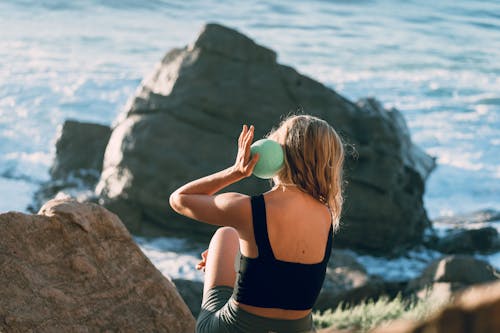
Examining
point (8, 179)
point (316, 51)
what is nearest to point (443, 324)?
point (8, 179)

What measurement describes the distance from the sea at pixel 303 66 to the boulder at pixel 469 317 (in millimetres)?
8289

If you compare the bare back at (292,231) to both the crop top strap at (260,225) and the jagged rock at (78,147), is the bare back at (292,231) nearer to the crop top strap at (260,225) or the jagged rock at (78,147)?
the crop top strap at (260,225)

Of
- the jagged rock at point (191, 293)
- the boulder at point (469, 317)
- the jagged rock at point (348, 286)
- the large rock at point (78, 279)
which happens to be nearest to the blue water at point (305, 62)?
the jagged rock at point (348, 286)

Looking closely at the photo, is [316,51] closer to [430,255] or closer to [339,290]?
[430,255]

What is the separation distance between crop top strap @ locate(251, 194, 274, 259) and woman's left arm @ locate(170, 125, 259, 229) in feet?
0.12

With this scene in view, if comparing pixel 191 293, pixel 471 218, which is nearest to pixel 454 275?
pixel 191 293

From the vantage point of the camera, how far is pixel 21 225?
12.3 ft

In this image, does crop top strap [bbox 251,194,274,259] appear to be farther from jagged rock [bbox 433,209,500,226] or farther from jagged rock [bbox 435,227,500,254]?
jagged rock [bbox 433,209,500,226]

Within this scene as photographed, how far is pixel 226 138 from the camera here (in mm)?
9812

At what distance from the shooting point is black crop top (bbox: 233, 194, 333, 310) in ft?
9.93

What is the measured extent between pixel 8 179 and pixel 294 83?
5.89 meters

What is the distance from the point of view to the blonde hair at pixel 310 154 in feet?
9.94

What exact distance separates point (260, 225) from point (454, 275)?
5012 mm

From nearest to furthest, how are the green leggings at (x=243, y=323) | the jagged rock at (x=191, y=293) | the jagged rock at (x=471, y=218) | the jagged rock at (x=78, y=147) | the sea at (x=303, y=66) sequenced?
A: the green leggings at (x=243, y=323)
the jagged rock at (x=191, y=293)
the jagged rock at (x=78, y=147)
the jagged rock at (x=471, y=218)
the sea at (x=303, y=66)
